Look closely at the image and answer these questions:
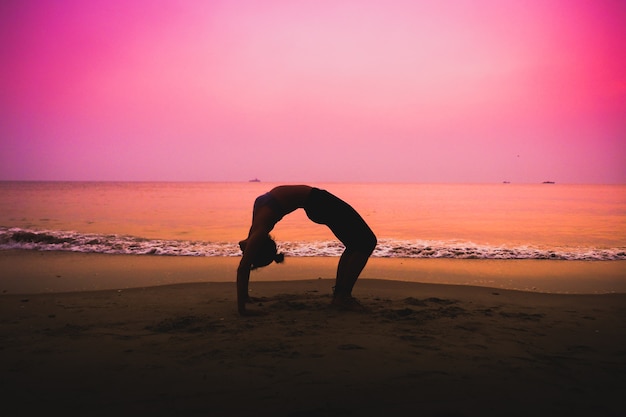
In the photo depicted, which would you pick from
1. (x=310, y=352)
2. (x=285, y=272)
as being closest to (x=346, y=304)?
(x=310, y=352)

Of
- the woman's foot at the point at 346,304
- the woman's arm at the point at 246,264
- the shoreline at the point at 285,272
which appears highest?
the woman's arm at the point at 246,264

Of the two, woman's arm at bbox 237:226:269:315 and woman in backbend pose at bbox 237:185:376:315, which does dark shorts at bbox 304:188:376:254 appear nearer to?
woman in backbend pose at bbox 237:185:376:315

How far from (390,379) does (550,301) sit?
396cm

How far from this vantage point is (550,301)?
20.2 ft

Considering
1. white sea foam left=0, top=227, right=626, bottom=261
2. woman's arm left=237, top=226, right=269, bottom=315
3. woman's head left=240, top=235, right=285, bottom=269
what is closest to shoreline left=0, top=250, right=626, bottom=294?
white sea foam left=0, top=227, right=626, bottom=261

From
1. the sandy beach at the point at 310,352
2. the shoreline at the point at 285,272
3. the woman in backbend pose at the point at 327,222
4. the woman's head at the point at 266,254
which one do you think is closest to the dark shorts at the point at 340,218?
the woman in backbend pose at the point at 327,222

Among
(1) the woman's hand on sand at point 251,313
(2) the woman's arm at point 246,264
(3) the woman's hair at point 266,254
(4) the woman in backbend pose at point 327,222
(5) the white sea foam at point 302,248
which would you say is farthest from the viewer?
(5) the white sea foam at point 302,248

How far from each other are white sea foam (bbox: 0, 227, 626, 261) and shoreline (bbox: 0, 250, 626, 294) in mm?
865

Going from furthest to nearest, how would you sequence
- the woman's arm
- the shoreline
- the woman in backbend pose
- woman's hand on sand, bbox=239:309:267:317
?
the shoreline → the woman in backbend pose → woman's hand on sand, bbox=239:309:267:317 → the woman's arm

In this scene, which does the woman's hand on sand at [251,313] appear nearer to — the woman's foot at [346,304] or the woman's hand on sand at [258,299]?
the woman's hand on sand at [258,299]

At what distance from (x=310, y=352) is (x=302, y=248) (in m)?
9.11

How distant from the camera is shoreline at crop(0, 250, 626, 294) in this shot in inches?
294

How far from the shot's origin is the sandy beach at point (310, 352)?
9.43 ft

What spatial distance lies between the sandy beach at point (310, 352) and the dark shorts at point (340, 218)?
2.81 feet
